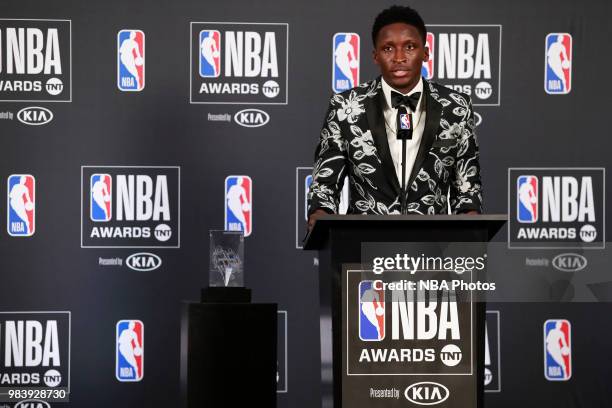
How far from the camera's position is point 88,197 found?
15.3ft

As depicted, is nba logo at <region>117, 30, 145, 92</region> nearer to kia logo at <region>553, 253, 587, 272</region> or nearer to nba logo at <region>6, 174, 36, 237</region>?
nba logo at <region>6, 174, 36, 237</region>

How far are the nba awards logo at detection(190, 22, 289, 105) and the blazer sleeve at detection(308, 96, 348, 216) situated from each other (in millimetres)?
1670

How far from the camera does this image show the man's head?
3.04 m

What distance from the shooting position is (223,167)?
4723mm

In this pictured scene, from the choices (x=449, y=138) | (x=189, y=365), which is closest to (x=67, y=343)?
(x=189, y=365)

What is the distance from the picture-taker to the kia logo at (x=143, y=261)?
4676 mm

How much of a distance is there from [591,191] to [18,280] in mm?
3103

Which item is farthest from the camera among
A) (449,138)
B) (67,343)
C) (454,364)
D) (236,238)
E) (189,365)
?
(67,343)

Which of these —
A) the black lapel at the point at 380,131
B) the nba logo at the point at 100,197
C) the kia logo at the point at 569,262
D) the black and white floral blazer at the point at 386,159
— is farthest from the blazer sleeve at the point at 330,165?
the kia logo at the point at 569,262

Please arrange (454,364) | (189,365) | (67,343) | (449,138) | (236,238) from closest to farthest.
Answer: (454,364)
(449,138)
(189,365)
(236,238)
(67,343)

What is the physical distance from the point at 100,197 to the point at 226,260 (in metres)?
1.27

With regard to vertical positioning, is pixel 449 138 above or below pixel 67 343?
above

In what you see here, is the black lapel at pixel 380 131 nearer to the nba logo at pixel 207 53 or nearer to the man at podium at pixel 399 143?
the man at podium at pixel 399 143

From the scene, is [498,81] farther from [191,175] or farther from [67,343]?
[67,343]
